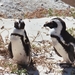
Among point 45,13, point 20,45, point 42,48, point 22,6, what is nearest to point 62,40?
point 20,45

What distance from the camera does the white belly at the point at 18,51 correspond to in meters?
4.73

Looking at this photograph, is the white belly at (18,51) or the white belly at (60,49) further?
the white belly at (60,49)

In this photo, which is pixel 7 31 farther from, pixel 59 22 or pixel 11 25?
pixel 59 22

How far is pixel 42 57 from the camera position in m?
5.21

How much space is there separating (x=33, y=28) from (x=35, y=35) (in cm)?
30

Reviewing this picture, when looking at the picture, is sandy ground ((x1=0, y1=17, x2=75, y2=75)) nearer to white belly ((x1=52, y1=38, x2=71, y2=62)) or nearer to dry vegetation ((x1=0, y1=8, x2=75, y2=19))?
white belly ((x1=52, y1=38, x2=71, y2=62))

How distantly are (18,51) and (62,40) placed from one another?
57 centimetres

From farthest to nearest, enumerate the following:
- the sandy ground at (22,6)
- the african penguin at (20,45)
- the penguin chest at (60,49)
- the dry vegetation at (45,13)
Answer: the sandy ground at (22,6) < the dry vegetation at (45,13) < the penguin chest at (60,49) < the african penguin at (20,45)

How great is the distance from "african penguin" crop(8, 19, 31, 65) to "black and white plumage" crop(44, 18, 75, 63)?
0.36 meters

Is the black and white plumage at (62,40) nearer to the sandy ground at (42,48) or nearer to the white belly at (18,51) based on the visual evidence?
the sandy ground at (42,48)

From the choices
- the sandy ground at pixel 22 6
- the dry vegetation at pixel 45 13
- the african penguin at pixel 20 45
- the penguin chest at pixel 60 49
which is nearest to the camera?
the african penguin at pixel 20 45

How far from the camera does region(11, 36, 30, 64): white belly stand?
15.5 feet

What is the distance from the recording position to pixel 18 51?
15.8 ft

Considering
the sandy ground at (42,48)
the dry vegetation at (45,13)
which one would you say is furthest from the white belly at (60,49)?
the dry vegetation at (45,13)
